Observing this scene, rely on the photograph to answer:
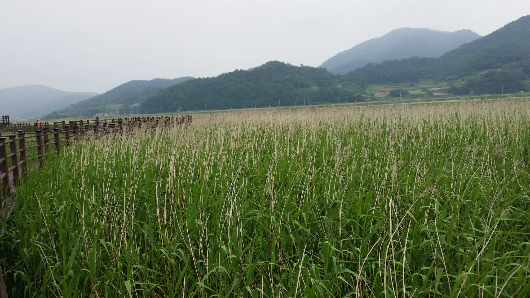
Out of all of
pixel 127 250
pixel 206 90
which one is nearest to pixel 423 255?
pixel 127 250

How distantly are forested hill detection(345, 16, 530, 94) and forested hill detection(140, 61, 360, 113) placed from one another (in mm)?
27399

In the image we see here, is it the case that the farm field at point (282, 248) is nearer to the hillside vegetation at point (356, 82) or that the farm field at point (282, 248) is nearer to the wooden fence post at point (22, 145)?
the wooden fence post at point (22, 145)

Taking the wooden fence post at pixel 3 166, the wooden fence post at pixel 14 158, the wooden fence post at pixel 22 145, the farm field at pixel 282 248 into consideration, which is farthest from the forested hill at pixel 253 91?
the farm field at pixel 282 248

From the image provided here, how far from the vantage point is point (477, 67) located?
145 meters

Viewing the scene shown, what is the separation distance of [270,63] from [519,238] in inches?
7319

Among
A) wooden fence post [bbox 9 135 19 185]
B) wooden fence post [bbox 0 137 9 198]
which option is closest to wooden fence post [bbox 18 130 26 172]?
wooden fence post [bbox 9 135 19 185]

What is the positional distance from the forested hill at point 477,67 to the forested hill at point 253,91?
2740cm

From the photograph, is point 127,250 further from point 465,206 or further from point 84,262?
point 465,206

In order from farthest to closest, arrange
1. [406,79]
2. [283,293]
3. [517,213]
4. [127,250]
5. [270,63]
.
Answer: [270,63] → [406,79] → [517,213] → [127,250] → [283,293]

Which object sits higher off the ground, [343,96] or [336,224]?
[343,96]

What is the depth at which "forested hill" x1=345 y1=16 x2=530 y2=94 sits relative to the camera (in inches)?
4333

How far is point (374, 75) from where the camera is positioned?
574ft

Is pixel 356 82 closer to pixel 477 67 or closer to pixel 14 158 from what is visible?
pixel 477 67

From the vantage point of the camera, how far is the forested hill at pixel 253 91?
137 metres
